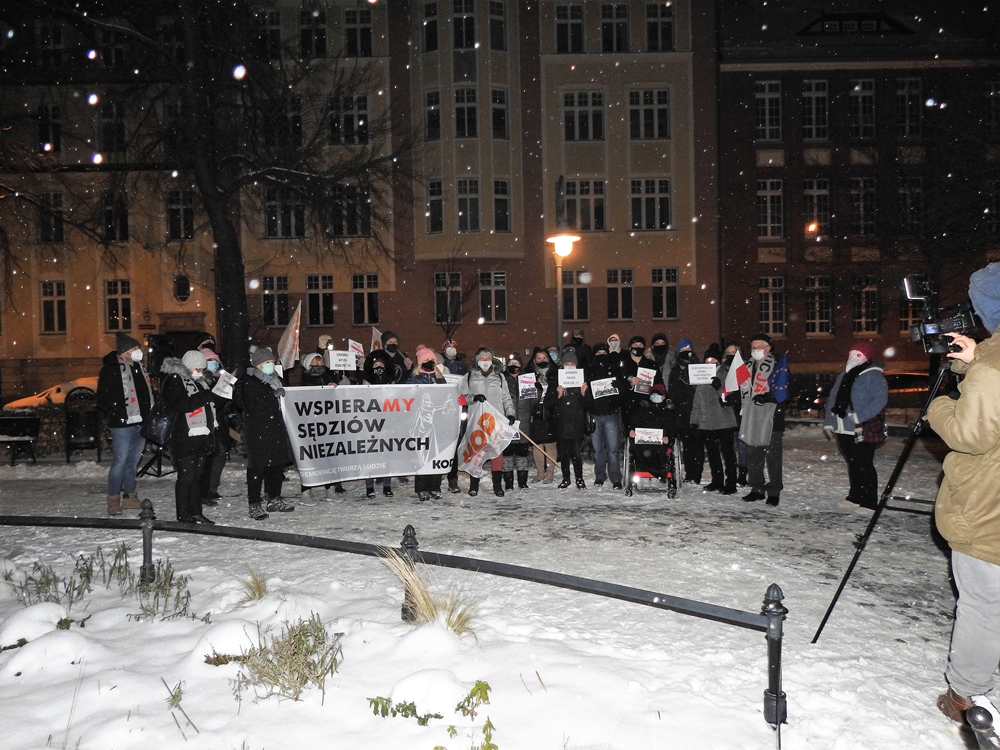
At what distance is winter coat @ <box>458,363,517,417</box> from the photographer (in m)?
10.4

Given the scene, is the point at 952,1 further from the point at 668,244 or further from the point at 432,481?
the point at 432,481

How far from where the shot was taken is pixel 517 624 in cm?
500

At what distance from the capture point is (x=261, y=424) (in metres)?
9.14

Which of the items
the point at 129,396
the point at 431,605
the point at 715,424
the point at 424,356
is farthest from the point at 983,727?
the point at 129,396

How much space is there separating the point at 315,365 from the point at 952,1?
38.6 metres

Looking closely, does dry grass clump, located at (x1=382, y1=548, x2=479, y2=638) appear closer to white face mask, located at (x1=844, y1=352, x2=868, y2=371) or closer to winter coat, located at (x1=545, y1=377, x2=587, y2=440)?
winter coat, located at (x1=545, y1=377, x2=587, y2=440)

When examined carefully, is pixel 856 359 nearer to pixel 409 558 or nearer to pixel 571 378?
pixel 571 378

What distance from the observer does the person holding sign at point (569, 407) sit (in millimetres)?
10539

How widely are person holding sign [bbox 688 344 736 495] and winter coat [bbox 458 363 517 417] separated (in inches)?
98.5

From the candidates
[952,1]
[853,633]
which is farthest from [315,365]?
[952,1]

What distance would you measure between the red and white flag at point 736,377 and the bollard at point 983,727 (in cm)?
641

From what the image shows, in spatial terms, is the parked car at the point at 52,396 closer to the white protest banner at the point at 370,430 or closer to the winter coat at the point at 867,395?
the white protest banner at the point at 370,430

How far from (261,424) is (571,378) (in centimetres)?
420

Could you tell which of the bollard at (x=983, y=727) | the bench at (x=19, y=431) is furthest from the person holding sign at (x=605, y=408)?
the bench at (x=19, y=431)
